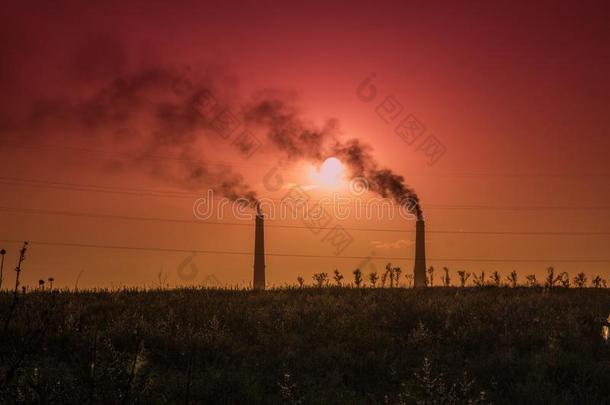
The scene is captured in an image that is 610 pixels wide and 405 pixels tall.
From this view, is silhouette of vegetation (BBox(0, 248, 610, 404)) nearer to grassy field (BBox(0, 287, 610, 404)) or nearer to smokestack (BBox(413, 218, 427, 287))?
grassy field (BBox(0, 287, 610, 404))

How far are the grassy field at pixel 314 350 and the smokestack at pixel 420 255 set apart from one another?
815 inches

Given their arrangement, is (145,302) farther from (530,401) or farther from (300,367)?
(530,401)

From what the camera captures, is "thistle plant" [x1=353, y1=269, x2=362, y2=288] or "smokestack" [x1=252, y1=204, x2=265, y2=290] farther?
"smokestack" [x1=252, y1=204, x2=265, y2=290]

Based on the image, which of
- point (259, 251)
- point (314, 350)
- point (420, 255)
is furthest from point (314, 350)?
point (259, 251)

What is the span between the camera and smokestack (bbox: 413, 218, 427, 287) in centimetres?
3922

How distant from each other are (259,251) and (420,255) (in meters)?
11.7

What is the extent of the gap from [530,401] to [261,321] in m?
6.90

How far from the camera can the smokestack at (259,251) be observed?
4200cm

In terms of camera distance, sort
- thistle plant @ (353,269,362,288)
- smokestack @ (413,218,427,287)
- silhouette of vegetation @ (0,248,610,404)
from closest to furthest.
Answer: silhouette of vegetation @ (0,248,610,404) < thistle plant @ (353,269,362,288) < smokestack @ (413,218,427,287)

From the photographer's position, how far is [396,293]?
20.4 m

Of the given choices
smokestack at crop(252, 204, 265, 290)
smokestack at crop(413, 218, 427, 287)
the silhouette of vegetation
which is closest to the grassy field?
the silhouette of vegetation

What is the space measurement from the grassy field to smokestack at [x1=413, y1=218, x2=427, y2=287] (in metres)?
20.7

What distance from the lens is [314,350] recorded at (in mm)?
12695

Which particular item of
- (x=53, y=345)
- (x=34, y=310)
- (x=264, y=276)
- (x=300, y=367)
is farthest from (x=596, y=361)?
(x=264, y=276)
